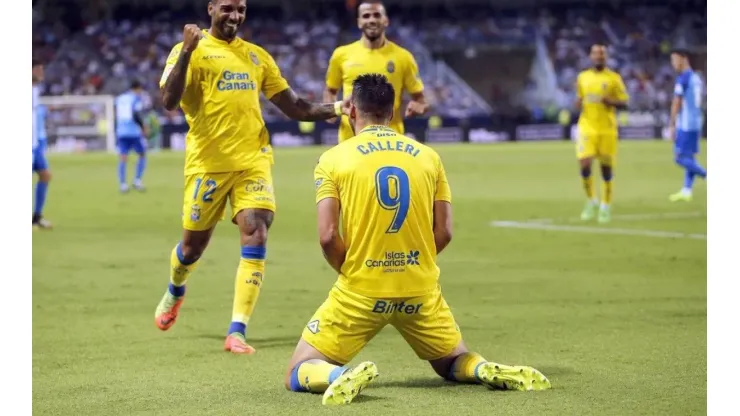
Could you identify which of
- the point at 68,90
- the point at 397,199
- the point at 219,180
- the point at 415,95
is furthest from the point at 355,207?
the point at 68,90

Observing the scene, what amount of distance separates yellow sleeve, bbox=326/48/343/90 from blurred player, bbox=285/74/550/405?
5.71 metres

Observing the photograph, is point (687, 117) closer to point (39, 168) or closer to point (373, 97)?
point (39, 168)

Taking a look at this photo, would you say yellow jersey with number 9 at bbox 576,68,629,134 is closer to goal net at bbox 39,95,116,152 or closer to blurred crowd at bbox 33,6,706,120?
goal net at bbox 39,95,116,152

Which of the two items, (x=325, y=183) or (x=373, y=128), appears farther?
(x=373, y=128)

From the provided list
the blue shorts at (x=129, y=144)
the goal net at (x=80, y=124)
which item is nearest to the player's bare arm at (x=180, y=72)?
the blue shorts at (x=129, y=144)

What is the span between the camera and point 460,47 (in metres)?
57.3

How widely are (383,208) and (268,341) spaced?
2655mm

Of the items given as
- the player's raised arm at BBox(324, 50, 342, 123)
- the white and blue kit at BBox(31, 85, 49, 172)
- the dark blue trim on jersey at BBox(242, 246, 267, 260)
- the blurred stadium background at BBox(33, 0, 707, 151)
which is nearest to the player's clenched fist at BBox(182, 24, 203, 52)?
the dark blue trim on jersey at BBox(242, 246, 267, 260)

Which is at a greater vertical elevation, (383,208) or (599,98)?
(599,98)

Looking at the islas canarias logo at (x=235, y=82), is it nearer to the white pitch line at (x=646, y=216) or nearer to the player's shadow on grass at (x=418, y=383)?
the player's shadow on grass at (x=418, y=383)

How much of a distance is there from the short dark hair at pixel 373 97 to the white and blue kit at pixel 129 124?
18858mm

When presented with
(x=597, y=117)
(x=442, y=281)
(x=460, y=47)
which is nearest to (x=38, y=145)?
(x=442, y=281)

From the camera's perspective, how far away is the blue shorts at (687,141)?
2042 centimetres

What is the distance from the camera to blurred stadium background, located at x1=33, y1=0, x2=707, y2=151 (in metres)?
49.3
